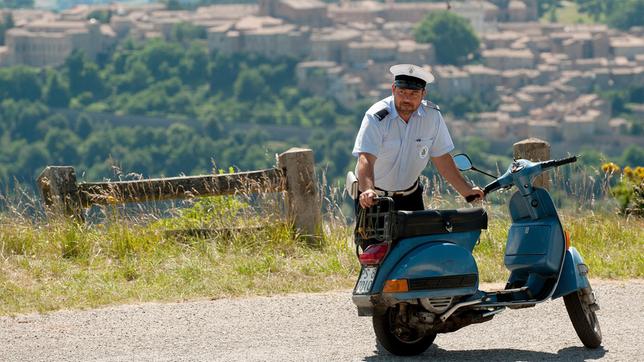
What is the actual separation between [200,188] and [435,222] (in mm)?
2984

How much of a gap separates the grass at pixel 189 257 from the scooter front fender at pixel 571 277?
178 centimetres

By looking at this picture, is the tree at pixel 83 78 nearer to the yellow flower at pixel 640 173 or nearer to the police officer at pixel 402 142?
the yellow flower at pixel 640 173

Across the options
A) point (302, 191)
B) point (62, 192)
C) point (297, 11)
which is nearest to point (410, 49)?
point (297, 11)

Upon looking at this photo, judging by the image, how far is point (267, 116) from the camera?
123875mm

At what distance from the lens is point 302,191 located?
8.03 metres

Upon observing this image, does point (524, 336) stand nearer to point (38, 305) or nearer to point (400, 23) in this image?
point (38, 305)

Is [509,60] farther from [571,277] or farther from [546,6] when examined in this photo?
[571,277]

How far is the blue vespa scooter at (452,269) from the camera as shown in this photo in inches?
202

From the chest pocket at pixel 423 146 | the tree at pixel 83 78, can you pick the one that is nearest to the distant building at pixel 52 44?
the tree at pixel 83 78

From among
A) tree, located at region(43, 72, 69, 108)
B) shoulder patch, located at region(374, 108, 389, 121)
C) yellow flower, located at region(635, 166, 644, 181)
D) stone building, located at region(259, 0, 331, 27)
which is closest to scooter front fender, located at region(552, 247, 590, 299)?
shoulder patch, located at region(374, 108, 389, 121)

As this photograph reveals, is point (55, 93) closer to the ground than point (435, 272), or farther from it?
closer to the ground

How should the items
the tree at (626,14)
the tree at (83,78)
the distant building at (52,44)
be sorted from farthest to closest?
the tree at (626,14)
the distant building at (52,44)
the tree at (83,78)

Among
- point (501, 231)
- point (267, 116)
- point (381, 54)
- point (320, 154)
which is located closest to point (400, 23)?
point (381, 54)

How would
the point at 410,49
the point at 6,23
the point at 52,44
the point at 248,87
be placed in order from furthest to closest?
the point at 6,23 → the point at 52,44 → the point at 410,49 → the point at 248,87
